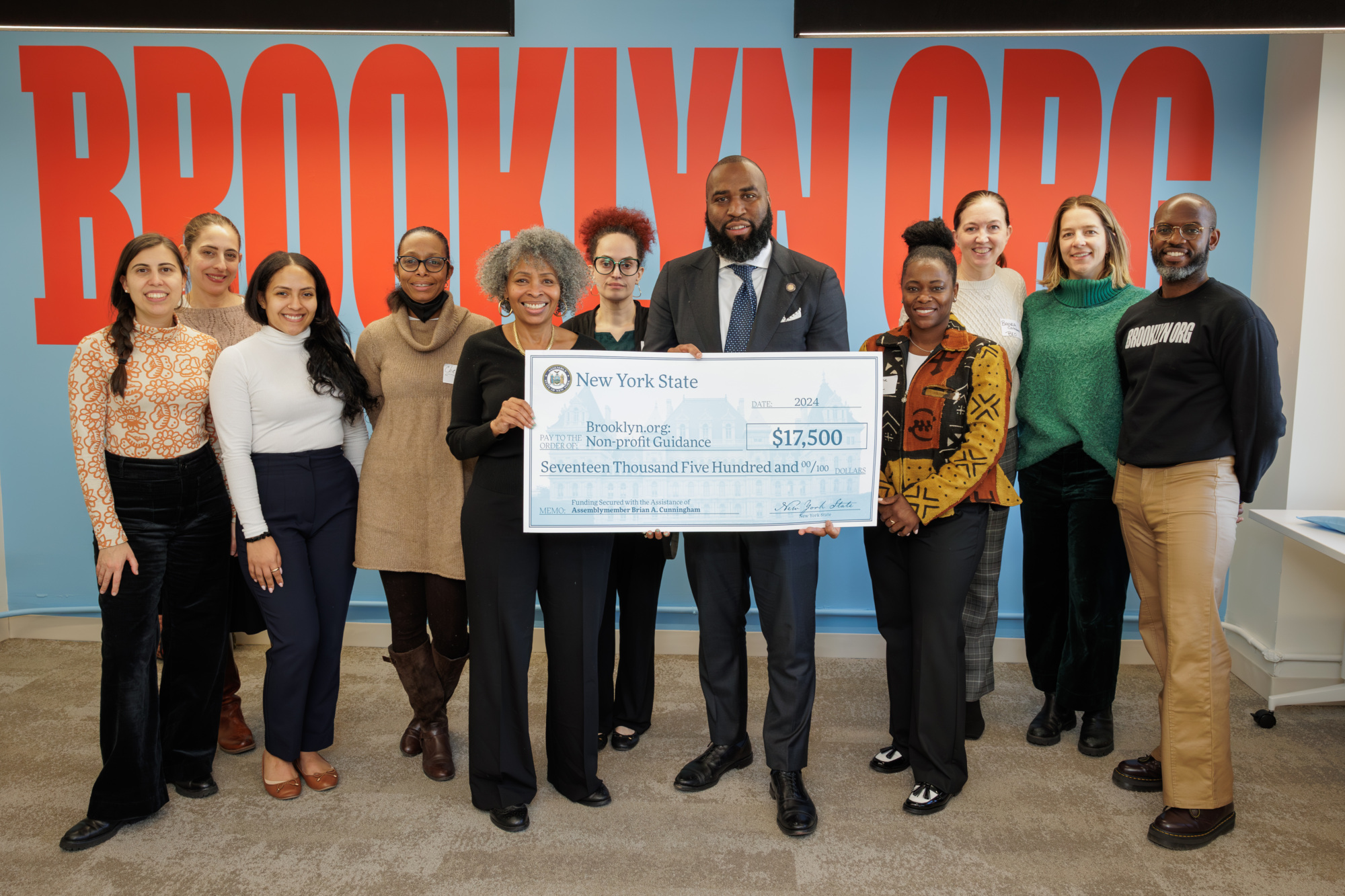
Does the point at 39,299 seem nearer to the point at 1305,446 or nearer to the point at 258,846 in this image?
the point at 258,846

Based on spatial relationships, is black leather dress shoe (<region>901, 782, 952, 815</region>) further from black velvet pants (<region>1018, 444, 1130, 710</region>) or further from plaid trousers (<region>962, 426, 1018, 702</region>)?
black velvet pants (<region>1018, 444, 1130, 710</region>)

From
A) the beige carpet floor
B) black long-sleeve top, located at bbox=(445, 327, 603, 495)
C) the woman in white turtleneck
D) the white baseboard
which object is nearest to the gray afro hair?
black long-sleeve top, located at bbox=(445, 327, 603, 495)

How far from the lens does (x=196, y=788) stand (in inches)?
107

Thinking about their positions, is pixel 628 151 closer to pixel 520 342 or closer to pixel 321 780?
pixel 520 342

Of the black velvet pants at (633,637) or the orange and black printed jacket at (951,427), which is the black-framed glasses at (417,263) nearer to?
the black velvet pants at (633,637)

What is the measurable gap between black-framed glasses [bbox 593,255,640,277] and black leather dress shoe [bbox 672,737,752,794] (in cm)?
179

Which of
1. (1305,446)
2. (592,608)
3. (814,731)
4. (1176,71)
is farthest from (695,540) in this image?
(1176,71)

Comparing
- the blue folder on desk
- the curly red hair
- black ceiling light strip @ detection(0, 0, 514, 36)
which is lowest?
the blue folder on desk

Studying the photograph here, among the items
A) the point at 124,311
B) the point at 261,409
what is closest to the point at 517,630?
the point at 261,409

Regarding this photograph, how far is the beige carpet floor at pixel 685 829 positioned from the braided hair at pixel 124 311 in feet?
4.64

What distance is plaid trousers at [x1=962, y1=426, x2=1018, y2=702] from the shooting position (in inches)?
120

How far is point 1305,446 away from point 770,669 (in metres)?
2.76

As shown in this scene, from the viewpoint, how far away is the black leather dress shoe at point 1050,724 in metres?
3.11

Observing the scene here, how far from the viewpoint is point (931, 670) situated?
8.38 ft
